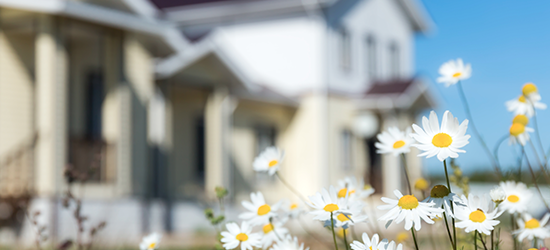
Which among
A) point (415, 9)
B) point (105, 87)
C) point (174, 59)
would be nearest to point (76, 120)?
point (105, 87)

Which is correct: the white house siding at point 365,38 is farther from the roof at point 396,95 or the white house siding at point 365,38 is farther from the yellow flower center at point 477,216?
the yellow flower center at point 477,216

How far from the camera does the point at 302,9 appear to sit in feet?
54.4

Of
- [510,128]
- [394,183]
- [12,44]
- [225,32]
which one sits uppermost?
[225,32]

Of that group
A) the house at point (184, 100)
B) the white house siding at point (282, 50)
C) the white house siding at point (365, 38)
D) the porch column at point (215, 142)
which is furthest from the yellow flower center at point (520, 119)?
the white house siding at point (365, 38)

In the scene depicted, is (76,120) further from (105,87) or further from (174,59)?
→ (174,59)

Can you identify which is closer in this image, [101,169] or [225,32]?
[101,169]

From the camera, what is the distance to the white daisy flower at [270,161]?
105 inches

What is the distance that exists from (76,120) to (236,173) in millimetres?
4840

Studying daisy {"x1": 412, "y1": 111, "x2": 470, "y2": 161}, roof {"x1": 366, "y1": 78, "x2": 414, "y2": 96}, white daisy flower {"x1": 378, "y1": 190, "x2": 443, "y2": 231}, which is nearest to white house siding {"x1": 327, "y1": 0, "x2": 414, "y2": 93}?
roof {"x1": 366, "y1": 78, "x2": 414, "y2": 96}

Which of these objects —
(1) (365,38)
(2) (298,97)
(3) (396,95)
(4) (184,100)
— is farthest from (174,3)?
(3) (396,95)

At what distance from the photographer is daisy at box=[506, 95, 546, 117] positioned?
8.72 ft

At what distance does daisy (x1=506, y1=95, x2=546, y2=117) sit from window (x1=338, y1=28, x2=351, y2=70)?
1488 centimetres

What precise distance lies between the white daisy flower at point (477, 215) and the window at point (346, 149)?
15.7 meters

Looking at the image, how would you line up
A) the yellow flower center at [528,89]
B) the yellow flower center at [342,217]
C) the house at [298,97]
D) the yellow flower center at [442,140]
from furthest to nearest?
1. the house at [298,97]
2. the yellow flower center at [528,89]
3. the yellow flower center at [342,217]
4. the yellow flower center at [442,140]
